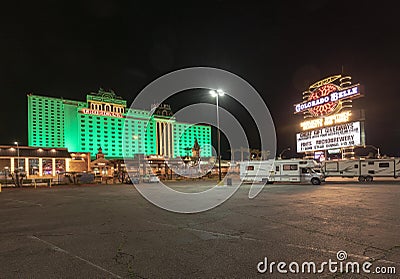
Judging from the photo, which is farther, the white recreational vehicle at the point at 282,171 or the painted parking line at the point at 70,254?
the white recreational vehicle at the point at 282,171

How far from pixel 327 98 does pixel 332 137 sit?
17.3 ft

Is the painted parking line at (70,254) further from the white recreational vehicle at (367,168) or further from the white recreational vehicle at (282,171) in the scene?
the white recreational vehicle at (367,168)

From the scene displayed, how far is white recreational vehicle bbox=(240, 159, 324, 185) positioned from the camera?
2852cm

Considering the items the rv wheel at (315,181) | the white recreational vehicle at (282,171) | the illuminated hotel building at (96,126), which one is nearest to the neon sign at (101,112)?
the illuminated hotel building at (96,126)

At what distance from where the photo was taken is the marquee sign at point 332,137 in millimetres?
34156

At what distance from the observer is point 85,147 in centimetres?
12294

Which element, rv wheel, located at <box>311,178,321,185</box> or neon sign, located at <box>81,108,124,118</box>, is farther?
neon sign, located at <box>81,108,124,118</box>

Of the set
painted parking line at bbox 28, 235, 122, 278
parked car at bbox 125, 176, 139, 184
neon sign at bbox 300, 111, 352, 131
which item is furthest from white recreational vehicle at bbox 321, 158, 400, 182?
painted parking line at bbox 28, 235, 122, 278

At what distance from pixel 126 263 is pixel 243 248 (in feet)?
8.62

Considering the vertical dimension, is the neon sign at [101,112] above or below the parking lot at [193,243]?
above

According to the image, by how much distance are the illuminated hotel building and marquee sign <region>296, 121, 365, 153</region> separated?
325ft

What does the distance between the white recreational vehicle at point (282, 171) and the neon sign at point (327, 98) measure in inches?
455

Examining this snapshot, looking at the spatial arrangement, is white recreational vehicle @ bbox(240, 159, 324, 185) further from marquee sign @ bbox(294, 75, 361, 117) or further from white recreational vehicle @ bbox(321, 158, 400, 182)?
marquee sign @ bbox(294, 75, 361, 117)

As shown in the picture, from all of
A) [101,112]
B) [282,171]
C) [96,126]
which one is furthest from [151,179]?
[101,112]
